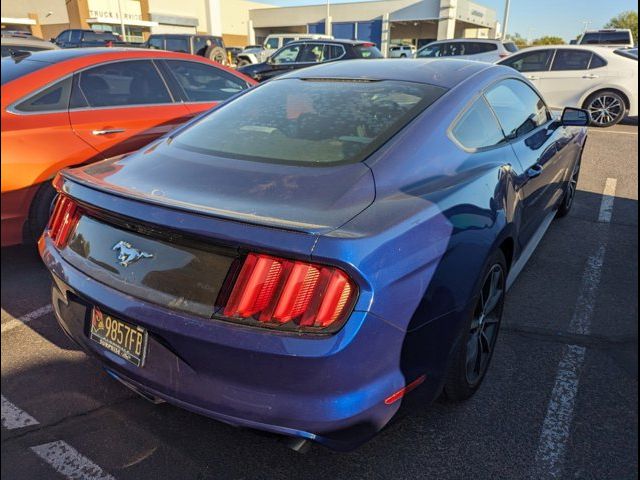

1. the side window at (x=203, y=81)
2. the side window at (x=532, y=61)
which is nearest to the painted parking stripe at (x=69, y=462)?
the side window at (x=203, y=81)

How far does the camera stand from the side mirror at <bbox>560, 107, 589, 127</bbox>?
379cm

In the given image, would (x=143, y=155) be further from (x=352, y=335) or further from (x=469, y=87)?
(x=469, y=87)

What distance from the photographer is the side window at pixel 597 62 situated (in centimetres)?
993

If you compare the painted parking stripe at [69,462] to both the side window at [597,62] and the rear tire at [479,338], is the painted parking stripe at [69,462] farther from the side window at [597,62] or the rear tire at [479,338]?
the side window at [597,62]

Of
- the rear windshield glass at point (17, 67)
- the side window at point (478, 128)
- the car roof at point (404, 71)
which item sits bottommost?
the side window at point (478, 128)

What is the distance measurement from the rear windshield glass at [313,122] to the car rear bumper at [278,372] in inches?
33.7

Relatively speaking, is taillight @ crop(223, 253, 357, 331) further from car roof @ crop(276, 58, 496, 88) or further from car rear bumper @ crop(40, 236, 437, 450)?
car roof @ crop(276, 58, 496, 88)

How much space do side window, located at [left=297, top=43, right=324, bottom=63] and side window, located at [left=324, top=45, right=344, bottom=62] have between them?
0.11 meters

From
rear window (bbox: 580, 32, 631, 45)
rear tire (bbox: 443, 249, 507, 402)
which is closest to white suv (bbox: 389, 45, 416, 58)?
rear window (bbox: 580, 32, 631, 45)

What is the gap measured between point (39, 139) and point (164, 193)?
2.12m

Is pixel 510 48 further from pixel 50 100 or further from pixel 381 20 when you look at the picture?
pixel 381 20

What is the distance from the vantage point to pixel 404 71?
281 centimetres

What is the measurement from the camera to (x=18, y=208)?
3334 millimetres

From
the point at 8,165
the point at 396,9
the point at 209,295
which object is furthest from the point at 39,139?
the point at 396,9
